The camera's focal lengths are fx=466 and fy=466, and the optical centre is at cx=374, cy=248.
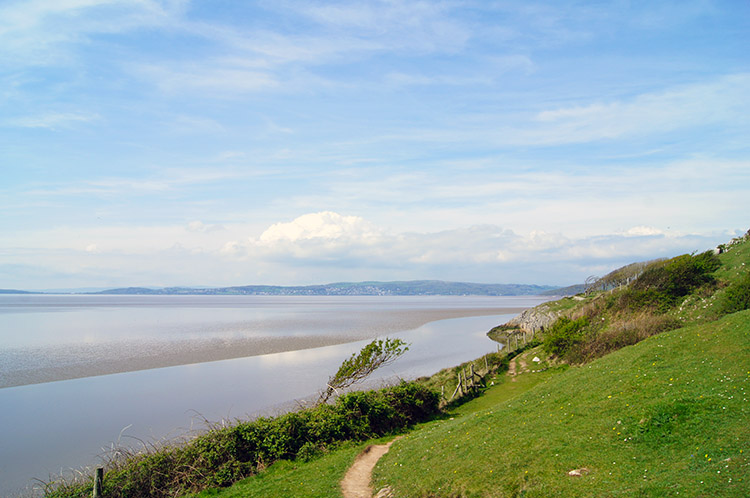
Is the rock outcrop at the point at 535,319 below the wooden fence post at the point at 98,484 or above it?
below

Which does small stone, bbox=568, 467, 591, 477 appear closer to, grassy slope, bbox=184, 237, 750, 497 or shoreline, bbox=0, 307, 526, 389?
grassy slope, bbox=184, 237, 750, 497

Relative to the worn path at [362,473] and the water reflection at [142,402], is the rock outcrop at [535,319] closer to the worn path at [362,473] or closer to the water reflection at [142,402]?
the water reflection at [142,402]

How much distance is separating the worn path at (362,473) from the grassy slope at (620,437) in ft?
2.13

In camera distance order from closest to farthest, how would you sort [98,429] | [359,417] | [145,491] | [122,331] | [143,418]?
[145,491] → [359,417] → [98,429] → [143,418] → [122,331]

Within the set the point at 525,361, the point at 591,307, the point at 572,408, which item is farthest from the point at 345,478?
the point at 591,307

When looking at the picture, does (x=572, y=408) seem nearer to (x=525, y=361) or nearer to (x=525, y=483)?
(x=525, y=483)

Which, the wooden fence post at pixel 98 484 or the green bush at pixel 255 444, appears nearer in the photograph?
the wooden fence post at pixel 98 484

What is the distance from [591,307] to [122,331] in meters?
67.5

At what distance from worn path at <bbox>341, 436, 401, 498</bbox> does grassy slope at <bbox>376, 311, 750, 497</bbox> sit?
649 mm

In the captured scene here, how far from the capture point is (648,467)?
10867 mm

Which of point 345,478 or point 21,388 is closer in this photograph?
point 345,478

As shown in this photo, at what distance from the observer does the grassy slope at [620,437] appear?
10406mm

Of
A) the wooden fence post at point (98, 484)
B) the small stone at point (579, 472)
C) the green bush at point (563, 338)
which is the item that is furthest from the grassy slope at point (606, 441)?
the green bush at point (563, 338)

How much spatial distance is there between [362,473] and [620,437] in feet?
30.6
